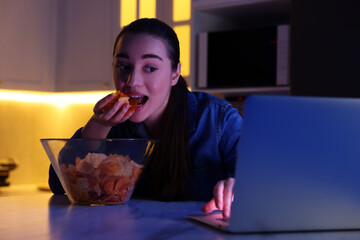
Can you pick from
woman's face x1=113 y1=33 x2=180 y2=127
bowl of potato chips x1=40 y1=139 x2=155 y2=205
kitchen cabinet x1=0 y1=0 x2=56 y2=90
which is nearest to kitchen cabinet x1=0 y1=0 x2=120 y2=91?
kitchen cabinet x1=0 y1=0 x2=56 y2=90

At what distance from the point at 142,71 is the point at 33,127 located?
6.96ft

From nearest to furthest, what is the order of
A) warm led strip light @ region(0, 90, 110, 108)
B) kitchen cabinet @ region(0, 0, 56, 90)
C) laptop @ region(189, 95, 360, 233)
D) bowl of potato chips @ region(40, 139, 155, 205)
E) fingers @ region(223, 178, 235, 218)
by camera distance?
laptop @ region(189, 95, 360, 233) < fingers @ region(223, 178, 235, 218) < bowl of potato chips @ region(40, 139, 155, 205) < kitchen cabinet @ region(0, 0, 56, 90) < warm led strip light @ region(0, 90, 110, 108)

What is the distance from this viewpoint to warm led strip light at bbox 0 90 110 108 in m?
3.13

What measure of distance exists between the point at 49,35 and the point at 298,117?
280cm

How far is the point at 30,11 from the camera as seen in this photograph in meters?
3.04

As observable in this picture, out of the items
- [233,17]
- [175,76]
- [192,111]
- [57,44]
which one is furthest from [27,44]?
[192,111]

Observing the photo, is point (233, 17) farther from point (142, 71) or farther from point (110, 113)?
point (110, 113)

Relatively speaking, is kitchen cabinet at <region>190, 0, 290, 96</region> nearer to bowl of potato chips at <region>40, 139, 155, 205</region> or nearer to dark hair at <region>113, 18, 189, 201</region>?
dark hair at <region>113, 18, 189, 201</region>

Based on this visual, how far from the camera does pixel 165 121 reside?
1462mm

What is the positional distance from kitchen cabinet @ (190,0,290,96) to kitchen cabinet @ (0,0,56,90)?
1135 millimetres

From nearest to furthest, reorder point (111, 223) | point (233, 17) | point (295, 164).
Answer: point (295, 164) → point (111, 223) → point (233, 17)

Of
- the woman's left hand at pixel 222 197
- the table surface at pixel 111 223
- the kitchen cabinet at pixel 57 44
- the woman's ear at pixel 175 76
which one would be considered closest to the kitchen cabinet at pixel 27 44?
the kitchen cabinet at pixel 57 44

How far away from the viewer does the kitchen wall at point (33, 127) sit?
3178 millimetres

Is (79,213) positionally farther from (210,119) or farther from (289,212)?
(210,119)
